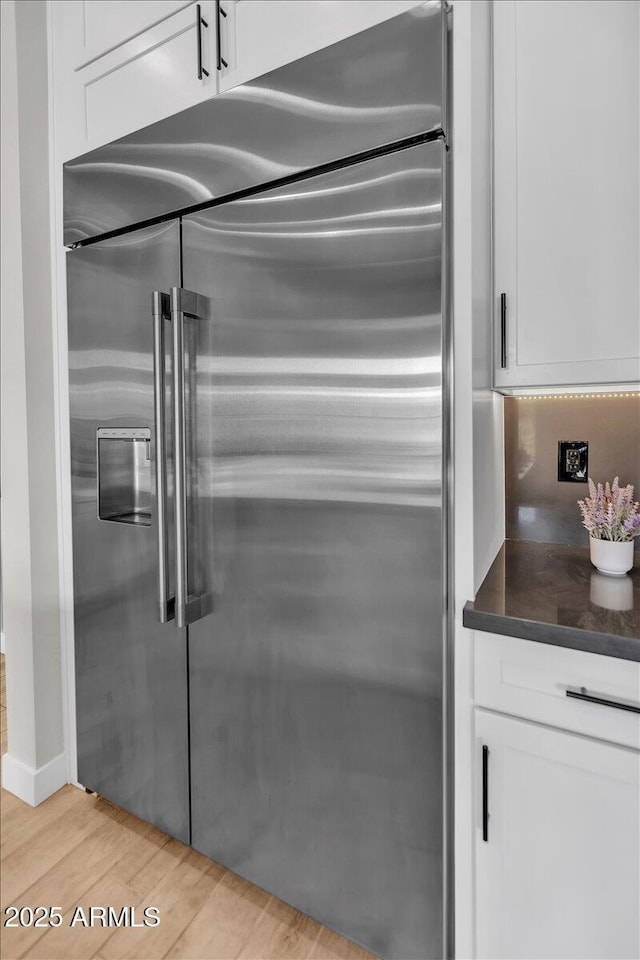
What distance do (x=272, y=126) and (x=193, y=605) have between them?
1134 mm

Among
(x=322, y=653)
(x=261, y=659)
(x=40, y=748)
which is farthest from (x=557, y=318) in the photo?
(x=40, y=748)

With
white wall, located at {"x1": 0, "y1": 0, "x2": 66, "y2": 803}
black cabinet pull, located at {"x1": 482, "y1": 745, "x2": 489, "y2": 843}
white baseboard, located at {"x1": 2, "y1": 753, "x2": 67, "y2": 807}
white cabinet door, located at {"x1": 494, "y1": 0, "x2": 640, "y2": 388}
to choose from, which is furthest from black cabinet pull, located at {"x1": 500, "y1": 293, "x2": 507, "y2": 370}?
white baseboard, located at {"x1": 2, "y1": 753, "x2": 67, "y2": 807}

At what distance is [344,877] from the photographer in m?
1.16

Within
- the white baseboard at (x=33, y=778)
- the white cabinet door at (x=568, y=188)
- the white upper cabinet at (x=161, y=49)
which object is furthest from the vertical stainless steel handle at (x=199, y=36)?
the white baseboard at (x=33, y=778)

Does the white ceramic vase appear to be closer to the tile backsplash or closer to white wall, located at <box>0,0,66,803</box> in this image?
the tile backsplash

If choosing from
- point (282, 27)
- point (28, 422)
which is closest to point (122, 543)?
point (28, 422)

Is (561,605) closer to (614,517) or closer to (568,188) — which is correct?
(614,517)

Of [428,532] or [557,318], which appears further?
[557,318]

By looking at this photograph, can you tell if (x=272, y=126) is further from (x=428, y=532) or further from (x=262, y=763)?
(x=262, y=763)

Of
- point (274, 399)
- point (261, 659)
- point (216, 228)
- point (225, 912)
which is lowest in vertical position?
point (225, 912)

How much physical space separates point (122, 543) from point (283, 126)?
1152 mm

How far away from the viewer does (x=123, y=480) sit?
1623mm

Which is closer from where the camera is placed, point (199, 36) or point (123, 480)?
point (199, 36)

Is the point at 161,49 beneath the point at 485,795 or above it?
above
